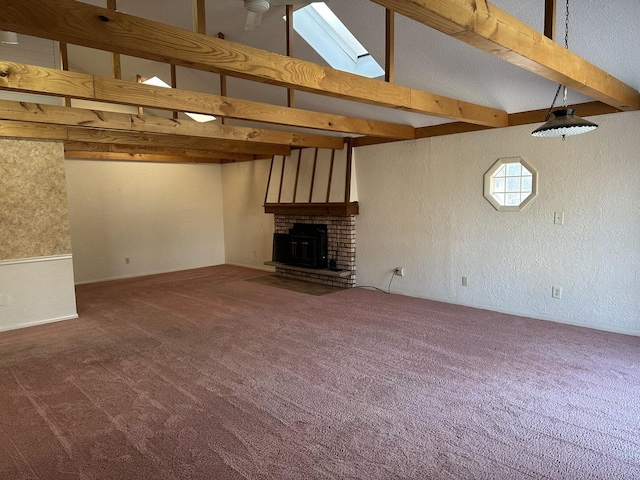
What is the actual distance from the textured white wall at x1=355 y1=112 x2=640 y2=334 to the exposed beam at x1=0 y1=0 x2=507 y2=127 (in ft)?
7.36

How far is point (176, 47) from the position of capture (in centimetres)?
220

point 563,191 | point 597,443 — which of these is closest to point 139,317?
point 597,443

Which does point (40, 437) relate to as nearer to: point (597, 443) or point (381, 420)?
point (381, 420)

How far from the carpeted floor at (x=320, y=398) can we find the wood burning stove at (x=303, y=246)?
6.67ft

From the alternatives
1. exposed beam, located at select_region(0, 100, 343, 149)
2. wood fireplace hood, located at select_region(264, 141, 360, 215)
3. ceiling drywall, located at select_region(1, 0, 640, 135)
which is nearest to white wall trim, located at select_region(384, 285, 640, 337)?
wood fireplace hood, located at select_region(264, 141, 360, 215)

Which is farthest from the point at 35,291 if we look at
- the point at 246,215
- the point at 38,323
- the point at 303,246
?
the point at 246,215

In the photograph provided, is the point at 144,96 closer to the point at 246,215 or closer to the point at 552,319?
the point at 552,319

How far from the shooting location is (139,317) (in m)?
5.22

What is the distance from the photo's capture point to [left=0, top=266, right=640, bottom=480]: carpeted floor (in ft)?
7.44

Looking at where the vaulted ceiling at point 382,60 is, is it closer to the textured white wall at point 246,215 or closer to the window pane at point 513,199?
the window pane at point 513,199

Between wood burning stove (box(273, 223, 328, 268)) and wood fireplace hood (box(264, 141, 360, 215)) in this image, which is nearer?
wood fireplace hood (box(264, 141, 360, 215))

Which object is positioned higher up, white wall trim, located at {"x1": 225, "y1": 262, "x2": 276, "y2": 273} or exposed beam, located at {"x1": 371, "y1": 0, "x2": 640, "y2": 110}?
exposed beam, located at {"x1": 371, "y1": 0, "x2": 640, "y2": 110}

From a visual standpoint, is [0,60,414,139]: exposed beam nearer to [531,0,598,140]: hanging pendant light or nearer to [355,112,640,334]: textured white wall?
[355,112,640,334]: textured white wall

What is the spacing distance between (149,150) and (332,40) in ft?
14.2
